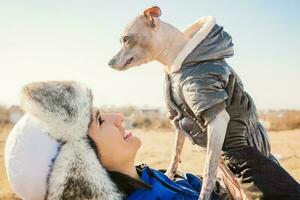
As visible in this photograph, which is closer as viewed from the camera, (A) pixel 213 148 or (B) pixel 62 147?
(B) pixel 62 147

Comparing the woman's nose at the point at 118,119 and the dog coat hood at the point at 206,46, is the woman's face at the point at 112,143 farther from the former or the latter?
the dog coat hood at the point at 206,46

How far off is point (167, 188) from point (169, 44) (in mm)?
989

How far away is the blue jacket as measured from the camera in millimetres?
2816

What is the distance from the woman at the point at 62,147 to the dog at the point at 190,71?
385mm

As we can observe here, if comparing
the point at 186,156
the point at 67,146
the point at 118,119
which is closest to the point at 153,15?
the point at 118,119

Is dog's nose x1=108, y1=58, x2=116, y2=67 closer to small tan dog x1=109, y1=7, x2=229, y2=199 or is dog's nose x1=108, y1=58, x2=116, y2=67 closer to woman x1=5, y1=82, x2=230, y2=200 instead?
small tan dog x1=109, y1=7, x2=229, y2=199

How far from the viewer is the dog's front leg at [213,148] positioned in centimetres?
306

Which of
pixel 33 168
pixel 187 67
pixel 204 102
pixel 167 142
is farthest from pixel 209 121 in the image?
pixel 167 142

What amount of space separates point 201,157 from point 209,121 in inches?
333

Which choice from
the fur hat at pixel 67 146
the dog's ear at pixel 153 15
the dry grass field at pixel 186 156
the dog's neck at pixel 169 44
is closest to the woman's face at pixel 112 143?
the fur hat at pixel 67 146

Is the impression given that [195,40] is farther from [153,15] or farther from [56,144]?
[56,144]

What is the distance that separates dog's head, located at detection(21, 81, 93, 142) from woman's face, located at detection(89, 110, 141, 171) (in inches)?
5.1

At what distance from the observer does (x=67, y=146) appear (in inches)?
101

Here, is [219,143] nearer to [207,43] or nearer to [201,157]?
[207,43]
